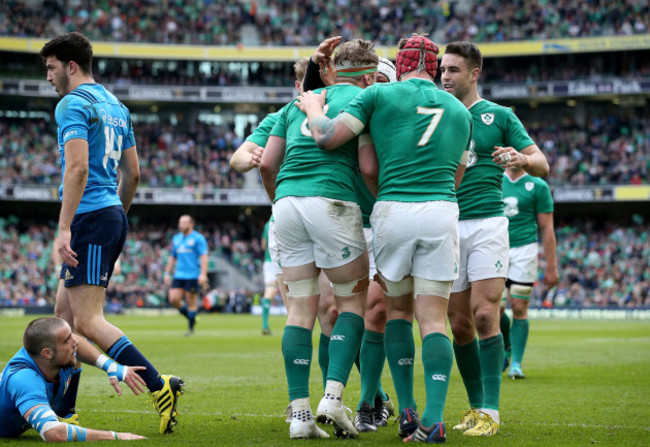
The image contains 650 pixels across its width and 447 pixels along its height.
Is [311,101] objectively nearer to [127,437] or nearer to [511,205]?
[127,437]

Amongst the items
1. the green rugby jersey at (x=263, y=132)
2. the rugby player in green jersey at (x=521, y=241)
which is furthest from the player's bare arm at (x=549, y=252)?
the green rugby jersey at (x=263, y=132)

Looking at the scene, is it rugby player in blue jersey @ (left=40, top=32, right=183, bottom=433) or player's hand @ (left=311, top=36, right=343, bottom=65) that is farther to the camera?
player's hand @ (left=311, top=36, right=343, bottom=65)

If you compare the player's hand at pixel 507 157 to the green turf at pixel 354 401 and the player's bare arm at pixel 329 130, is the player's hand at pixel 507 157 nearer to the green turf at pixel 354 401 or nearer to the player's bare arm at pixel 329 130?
the player's bare arm at pixel 329 130

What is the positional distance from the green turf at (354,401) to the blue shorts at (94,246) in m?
1.07

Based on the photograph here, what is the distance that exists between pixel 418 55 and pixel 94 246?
2486 millimetres

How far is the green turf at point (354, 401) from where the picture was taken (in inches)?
218

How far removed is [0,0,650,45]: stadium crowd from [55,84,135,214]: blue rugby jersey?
42.5 meters

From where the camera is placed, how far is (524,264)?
1052 cm

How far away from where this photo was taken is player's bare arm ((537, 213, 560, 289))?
9.34 metres

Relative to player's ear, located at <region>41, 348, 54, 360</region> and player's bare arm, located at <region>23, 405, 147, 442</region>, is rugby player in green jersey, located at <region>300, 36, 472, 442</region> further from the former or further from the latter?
player's ear, located at <region>41, 348, 54, 360</region>

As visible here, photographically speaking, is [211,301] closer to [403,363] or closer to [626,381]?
[626,381]

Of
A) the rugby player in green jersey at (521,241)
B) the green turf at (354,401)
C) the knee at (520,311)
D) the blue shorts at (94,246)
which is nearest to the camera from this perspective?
the green turf at (354,401)

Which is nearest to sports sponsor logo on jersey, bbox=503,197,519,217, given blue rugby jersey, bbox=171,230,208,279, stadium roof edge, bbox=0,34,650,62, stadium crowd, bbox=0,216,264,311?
blue rugby jersey, bbox=171,230,208,279

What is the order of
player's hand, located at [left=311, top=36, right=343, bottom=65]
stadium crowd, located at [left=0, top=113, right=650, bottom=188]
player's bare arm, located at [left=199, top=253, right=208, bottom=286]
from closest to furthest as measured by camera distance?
player's hand, located at [left=311, top=36, right=343, bottom=65]
player's bare arm, located at [left=199, top=253, right=208, bottom=286]
stadium crowd, located at [left=0, top=113, right=650, bottom=188]
